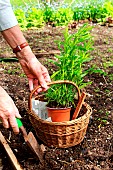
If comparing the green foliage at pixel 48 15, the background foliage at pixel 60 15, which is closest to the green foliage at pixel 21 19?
the background foliage at pixel 60 15

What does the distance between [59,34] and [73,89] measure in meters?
3.40

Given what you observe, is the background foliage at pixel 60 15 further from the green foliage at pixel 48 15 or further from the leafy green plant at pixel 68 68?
the leafy green plant at pixel 68 68

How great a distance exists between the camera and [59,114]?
2898mm

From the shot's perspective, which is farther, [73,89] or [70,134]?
[73,89]

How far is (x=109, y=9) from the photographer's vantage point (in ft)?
24.7

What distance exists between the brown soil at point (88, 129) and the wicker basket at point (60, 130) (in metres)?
0.07

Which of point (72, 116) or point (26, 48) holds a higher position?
point (26, 48)

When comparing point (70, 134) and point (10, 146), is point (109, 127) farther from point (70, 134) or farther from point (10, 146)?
point (10, 146)

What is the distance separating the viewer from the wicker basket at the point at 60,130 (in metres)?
2.71

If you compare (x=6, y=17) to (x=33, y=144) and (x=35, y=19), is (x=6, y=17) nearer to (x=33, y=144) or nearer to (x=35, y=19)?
(x=33, y=144)

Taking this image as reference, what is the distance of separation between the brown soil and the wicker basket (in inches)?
2.9

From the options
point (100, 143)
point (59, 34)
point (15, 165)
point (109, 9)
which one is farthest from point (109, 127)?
point (109, 9)

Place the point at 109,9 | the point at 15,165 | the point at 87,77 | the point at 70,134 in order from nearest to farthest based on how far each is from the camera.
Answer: the point at 15,165 < the point at 70,134 < the point at 87,77 < the point at 109,9

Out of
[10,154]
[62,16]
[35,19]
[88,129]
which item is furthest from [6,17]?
[62,16]
